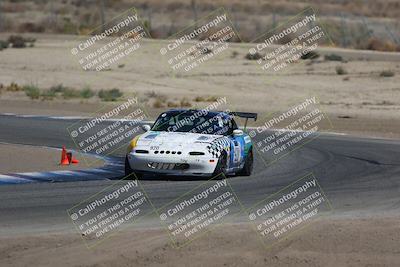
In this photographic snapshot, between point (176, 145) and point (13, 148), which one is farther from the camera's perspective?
point (13, 148)

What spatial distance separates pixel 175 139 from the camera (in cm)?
1838

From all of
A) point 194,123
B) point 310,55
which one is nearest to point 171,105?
point 310,55

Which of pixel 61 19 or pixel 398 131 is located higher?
pixel 398 131

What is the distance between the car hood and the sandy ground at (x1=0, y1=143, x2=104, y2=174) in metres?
1.96

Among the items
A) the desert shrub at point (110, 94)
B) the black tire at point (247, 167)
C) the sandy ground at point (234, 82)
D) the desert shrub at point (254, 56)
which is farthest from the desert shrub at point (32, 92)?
the black tire at point (247, 167)

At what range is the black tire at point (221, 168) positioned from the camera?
18.2 metres

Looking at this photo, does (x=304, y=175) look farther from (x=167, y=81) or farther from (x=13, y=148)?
(x=167, y=81)

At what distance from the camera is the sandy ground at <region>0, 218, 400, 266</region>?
1164cm

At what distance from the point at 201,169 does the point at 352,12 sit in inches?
2609

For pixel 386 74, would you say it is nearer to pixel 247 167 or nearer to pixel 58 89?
pixel 58 89

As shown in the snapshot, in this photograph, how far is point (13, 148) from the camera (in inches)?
894

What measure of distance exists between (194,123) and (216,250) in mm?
7163

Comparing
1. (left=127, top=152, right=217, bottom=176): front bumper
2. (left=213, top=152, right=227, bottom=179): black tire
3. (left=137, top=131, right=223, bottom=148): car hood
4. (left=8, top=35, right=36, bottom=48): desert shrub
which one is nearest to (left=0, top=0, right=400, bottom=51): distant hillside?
(left=8, top=35, right=36, bottom=48): desert shrub

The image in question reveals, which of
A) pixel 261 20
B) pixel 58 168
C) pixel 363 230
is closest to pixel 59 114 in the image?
pixel 58 168
